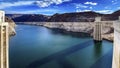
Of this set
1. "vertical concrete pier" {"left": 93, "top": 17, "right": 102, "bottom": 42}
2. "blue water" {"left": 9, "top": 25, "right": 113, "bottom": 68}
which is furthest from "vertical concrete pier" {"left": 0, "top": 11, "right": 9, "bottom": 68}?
"vertical concrete pier" {"left": 93, "top": 17, "right": 102, "bottom": 42}

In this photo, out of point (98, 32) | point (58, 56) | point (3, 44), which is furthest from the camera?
point (98, 32)

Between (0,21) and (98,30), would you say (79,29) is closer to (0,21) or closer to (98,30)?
(98,30)

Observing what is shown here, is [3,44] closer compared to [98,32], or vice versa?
[3,44]

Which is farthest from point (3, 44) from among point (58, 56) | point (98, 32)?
point (98, 32)

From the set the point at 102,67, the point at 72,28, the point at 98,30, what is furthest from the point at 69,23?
the point at 102,67

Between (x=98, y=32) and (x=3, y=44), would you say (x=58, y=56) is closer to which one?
(x=3, y=44)

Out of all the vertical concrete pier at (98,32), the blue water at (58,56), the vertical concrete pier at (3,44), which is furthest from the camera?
the vertical concrete pier at (98,32)

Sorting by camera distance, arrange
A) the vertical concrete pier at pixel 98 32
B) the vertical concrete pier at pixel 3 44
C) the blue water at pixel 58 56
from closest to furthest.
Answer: the vertical concrete pier at pixel 3 44, the blue water at pixel 58 56, the vertical concrete pier at pixel 98 32

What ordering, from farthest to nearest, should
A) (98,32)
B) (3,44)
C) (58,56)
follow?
(98,32), (58,56), (3,44)

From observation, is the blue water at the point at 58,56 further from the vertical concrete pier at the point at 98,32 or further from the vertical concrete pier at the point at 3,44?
the vertical concrete pier at the point at 98,32

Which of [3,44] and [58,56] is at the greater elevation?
[3,44]

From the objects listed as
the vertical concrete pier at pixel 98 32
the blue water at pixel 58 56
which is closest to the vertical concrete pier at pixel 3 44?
the blue water at pixel 58 56
